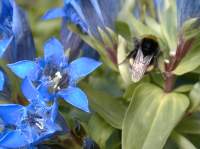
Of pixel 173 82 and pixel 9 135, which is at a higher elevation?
pixel 9 135

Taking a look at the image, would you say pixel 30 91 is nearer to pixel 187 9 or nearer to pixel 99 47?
pixel 99 47

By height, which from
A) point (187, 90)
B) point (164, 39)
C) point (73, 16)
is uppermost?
point (73, 16)

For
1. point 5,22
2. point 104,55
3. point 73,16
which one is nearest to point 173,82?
point 104,55

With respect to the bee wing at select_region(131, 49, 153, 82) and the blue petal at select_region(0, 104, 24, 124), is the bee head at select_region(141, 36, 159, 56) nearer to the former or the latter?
the bee wing at select_region(131, 49, 153, 82)

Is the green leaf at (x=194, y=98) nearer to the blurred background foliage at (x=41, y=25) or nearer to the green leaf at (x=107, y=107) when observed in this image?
the green leaf at (x=107, y=107)

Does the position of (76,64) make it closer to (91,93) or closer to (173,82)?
(91,93)

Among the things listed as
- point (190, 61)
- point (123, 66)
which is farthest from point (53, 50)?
point (190, 61)

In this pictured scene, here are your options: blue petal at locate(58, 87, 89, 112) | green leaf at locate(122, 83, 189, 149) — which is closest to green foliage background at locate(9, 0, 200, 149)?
green leaf at locate(122, 83, 189, 149)

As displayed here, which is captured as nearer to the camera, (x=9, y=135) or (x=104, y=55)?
(x=9, y=135)
